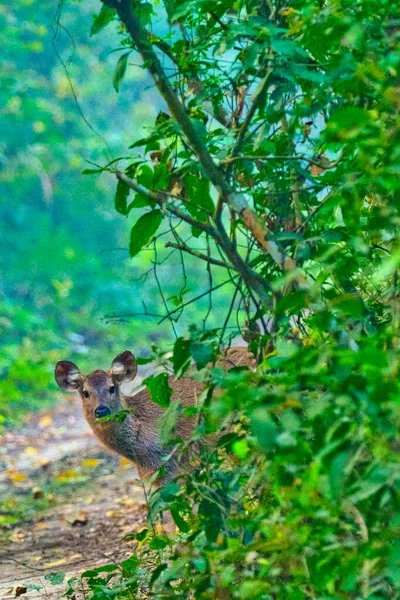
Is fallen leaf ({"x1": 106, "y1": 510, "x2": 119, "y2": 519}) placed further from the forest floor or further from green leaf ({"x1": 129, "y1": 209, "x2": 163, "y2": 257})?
green leaf ({"x1": 129, "y1": 209, "x2": 163, "y2": 257})

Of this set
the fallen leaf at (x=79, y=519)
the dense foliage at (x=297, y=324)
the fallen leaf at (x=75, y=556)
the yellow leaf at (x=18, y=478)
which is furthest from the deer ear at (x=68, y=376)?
the dense foliage at (x=297, y=324)

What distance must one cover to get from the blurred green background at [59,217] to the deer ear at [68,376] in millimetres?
7507

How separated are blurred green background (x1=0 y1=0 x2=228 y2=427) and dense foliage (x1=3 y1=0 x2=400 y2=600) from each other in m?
11.1

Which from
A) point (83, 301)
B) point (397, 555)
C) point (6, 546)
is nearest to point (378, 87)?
point (397, 555)

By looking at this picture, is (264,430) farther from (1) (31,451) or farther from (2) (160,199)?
(1) (31,451)

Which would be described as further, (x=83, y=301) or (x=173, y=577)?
(x=83, y=301)

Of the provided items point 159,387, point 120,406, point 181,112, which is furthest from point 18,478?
point 181,112

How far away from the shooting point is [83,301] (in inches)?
643

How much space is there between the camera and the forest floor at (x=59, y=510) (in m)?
5.53

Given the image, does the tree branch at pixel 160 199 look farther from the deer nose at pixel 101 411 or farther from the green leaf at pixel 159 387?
the deer nose at pixel 101 411

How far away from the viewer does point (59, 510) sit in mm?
7340

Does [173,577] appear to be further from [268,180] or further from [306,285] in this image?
[268,180]

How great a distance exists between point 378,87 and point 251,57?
0.59 metres

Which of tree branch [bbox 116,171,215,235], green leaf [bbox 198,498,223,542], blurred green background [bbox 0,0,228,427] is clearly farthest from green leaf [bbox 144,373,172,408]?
blurred green background [bbox 0,0,228,427]
